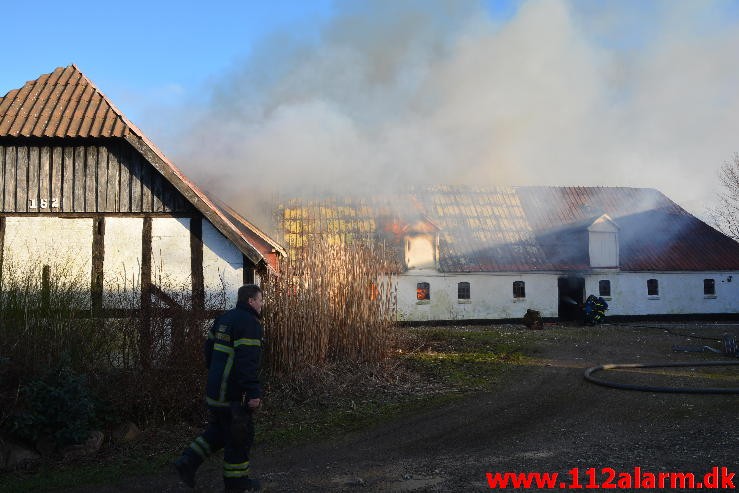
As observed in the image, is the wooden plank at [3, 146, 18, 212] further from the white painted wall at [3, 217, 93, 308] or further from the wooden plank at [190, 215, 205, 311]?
the wooden plank at [190, 215, 205, 311]

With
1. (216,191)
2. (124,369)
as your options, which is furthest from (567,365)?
(216,191)

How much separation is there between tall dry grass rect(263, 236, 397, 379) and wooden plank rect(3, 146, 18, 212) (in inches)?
175

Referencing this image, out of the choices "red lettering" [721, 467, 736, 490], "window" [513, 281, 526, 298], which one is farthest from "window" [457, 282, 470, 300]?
"red lettering" [721, 467, 736, 490]

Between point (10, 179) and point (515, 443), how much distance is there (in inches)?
357

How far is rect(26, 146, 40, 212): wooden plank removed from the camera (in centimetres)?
1009

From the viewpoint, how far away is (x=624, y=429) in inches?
279

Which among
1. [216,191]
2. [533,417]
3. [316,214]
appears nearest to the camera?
[533,417]

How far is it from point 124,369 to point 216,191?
11.8m

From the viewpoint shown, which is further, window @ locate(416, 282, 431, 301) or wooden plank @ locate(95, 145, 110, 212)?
window @ locate(416, 282, 431, 301)

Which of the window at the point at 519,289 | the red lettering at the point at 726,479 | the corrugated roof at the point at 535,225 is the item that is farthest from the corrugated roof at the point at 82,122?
the window at the point at 519,289

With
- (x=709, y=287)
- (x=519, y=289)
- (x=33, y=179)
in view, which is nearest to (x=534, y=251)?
(x=519, y=289)

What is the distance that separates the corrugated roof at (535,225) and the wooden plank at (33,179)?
1161 centimetres

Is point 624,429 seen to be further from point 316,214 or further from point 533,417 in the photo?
point 316,214

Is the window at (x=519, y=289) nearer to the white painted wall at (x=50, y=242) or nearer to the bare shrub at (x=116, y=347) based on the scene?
the white painted wall at (x=50, y=242)
